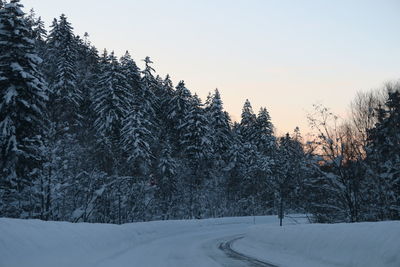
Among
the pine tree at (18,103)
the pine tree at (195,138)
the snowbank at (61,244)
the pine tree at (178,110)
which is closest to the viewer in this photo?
the snowbank at (61,244)

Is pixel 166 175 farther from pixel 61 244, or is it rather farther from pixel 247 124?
pixel 61 244

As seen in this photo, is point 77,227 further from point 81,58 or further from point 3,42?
point 81,58

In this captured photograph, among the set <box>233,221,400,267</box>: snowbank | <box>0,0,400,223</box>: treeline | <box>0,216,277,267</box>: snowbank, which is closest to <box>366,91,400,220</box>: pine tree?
<box>0,0,400,223</box>: treeline

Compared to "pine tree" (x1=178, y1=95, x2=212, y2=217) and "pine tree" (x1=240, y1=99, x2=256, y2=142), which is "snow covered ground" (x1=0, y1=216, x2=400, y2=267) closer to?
"pine tree" (x1=178, y1=95, x2=212, y2=217)

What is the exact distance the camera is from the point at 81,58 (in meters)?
60.6

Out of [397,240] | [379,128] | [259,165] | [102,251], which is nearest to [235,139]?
[259,165]

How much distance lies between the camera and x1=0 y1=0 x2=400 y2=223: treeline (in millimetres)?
20641

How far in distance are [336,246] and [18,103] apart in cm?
1770

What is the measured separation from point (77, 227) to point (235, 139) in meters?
46.5

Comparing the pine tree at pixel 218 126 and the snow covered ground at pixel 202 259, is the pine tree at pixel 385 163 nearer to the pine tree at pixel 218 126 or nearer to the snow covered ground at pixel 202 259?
the snow covered ground at pixel 202 259

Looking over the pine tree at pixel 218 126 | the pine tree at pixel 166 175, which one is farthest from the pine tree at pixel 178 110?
the pine tree at pixel 218 126

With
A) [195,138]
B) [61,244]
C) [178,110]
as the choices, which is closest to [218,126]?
[178,110]

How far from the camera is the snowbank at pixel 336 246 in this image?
708 centimetres

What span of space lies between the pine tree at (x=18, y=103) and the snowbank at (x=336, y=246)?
44.8 ft
